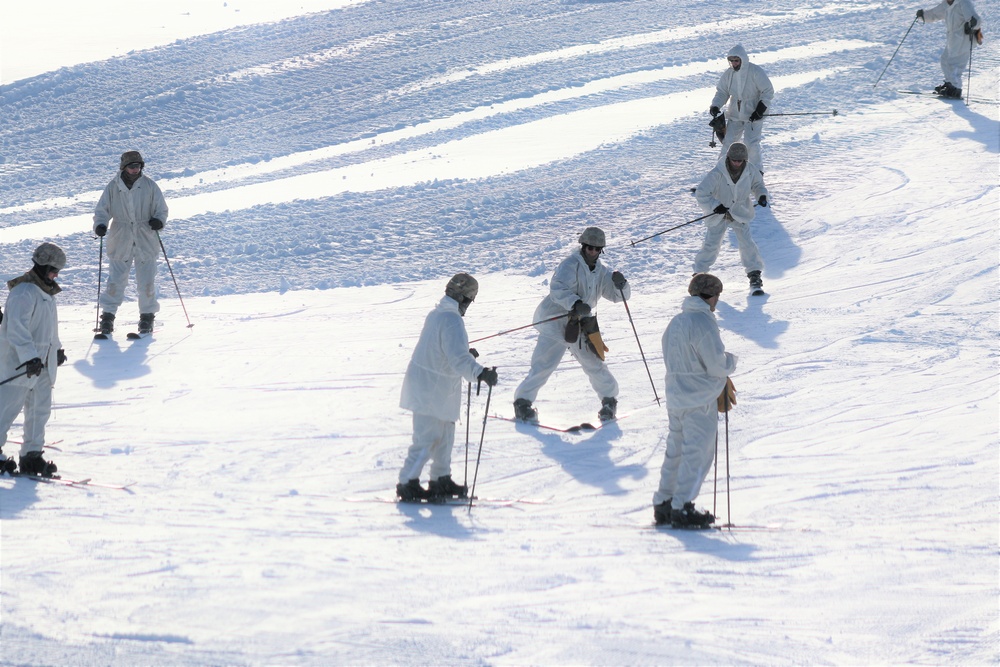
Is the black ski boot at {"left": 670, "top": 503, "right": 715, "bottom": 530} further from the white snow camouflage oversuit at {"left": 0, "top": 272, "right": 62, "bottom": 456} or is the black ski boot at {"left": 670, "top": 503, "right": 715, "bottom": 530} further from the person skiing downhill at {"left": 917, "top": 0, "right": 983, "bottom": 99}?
the person skiing downhill at {"left": 917, "top": 0, "right": 983, "bottom": 99}

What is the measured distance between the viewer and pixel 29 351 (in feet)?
24.9

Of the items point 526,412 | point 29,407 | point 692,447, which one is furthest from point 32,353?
point 692,447

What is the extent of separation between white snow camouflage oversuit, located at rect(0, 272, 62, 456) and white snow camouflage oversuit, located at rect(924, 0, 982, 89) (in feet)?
38.9

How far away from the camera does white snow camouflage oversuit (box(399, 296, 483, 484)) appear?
7.15 m

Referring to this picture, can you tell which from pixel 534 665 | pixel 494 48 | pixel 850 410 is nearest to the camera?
pixel 534 665

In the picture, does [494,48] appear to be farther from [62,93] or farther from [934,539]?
[934,539]

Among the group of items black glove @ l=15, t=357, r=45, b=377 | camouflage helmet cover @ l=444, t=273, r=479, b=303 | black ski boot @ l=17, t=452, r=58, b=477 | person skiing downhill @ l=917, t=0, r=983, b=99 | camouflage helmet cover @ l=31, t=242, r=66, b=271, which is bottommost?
black ski boot @ l=17, t=452, r=58, b=477

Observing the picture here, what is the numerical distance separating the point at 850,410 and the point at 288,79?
11.5 m

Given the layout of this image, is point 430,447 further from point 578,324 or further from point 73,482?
point 73,482

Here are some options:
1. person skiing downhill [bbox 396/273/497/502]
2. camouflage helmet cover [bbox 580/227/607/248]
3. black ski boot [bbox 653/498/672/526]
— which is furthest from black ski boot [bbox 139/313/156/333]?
black ski boot [bbox 653/498/672/526]

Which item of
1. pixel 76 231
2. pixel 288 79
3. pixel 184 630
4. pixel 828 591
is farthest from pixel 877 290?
pixel 288 79

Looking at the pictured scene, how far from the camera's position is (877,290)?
11.0 m

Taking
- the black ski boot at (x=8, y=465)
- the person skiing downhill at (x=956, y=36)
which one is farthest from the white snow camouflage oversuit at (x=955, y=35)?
the black ski boot at (x=8, y=465)

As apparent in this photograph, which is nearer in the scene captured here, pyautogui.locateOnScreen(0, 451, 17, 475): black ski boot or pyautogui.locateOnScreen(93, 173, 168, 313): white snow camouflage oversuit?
pyautogui.locateOnScreen(0, 451, 17, 475): black ski boot
